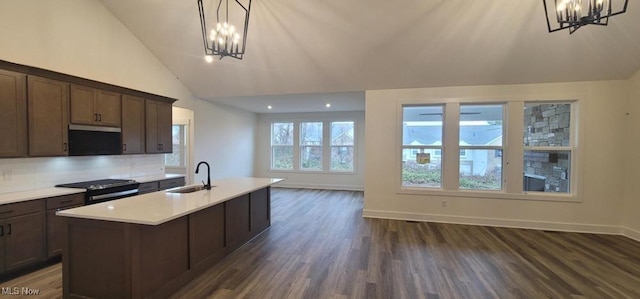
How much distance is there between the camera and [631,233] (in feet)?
13.6

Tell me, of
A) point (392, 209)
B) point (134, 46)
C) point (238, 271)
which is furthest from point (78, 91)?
point (392, 209)

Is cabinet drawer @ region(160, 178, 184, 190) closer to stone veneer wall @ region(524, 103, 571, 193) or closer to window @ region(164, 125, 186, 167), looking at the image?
window @ region(164, 125, 186, 167)

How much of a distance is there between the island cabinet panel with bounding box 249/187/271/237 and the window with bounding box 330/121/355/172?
13.8 ft

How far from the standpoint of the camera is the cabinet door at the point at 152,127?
4.62m

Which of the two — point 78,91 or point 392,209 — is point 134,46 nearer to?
point 78,91

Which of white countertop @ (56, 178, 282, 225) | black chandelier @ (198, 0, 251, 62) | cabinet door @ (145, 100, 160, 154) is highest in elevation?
black chandelier @ (198, 0, 251, 62)

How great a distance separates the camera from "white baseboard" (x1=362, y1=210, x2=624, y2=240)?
4383 millimetres

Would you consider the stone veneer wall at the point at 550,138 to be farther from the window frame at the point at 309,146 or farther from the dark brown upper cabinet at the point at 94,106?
the dark brown upper cabinet at the point at 94,106

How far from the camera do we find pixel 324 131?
27.8 feet

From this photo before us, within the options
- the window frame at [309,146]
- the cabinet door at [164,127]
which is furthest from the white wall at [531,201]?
the cabinet door at [164,127]

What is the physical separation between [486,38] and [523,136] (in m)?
1.93

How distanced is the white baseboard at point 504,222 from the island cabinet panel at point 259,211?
1.93 m

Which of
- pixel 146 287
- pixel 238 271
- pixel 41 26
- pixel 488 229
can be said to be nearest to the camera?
pixel 146 287

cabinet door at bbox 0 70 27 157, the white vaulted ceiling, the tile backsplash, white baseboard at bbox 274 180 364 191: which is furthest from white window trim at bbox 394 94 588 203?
cabinet door at bbox 0 70 27 157
